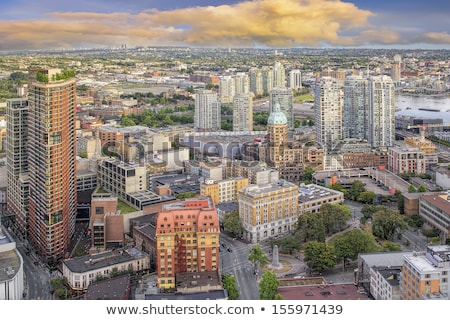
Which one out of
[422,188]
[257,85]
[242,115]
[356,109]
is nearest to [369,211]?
[422,188]

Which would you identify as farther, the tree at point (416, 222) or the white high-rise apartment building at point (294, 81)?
the white high-rise apartment building at point (294, 81)

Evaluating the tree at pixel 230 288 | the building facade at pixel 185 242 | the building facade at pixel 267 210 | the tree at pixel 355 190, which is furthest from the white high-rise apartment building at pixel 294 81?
the tree at pixel 230 288

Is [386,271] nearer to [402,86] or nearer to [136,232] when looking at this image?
[136,232]

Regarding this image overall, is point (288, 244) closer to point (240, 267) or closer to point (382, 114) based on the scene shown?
point (240, 267)

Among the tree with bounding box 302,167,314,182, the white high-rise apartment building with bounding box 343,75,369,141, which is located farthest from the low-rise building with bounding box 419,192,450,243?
the white high-rise apartment building with bounding box 343,75,369,141

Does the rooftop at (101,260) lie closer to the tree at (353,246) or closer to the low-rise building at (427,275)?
the tree at (353,246)

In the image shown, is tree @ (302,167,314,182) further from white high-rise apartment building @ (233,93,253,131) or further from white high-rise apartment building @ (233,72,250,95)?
white high-rise apartment building @ (233,72,250,95)

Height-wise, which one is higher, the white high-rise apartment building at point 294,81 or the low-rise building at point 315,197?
the white high-rise apartment building at point 294,81
